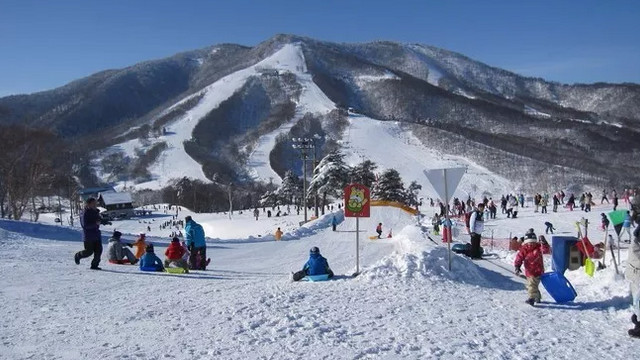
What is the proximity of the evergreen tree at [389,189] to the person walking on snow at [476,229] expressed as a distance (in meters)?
47.6

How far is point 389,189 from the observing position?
64.2m

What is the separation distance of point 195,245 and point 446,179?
6.36m

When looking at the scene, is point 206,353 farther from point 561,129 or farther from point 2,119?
point 561,129

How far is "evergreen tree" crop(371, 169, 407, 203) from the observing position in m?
63.7

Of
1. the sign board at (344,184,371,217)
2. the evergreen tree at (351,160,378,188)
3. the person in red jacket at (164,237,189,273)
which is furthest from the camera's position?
the evergreen tree at (351,160,378,188)

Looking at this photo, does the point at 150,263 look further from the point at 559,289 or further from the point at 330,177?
the point at 330,177

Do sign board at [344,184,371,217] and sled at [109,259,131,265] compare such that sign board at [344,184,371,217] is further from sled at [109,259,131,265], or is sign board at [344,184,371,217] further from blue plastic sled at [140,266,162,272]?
sled at [109,259,131,265]

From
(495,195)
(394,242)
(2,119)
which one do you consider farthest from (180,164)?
(394,242)

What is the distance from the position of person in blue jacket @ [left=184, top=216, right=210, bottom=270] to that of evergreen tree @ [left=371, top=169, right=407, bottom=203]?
2014 inches

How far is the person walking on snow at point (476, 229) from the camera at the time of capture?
14922 millimetres

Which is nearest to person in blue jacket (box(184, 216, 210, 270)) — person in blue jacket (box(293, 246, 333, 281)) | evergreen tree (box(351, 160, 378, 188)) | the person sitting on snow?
the person sitting on snow

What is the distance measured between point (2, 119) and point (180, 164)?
13018 cm

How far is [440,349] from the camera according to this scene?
635 cm

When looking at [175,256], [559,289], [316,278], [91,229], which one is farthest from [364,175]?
[559,289]
